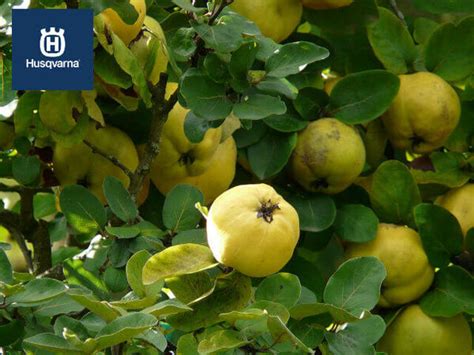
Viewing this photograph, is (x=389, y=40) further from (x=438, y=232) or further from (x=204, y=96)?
(x=204, y=96)

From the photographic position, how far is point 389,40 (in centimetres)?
171

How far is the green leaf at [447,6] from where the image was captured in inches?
70.6

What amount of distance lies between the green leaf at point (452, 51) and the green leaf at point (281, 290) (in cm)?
64

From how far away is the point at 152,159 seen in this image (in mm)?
1373

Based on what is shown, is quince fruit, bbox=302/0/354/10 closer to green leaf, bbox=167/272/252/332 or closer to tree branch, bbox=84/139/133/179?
tree branch, bbox=84/139/133/179

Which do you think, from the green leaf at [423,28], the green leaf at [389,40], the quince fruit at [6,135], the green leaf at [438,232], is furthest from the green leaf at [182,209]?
the green leaf at [423,28]

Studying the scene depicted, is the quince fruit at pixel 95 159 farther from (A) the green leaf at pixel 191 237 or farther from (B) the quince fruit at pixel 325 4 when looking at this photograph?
(B) the quince fruit at pixel 325 4

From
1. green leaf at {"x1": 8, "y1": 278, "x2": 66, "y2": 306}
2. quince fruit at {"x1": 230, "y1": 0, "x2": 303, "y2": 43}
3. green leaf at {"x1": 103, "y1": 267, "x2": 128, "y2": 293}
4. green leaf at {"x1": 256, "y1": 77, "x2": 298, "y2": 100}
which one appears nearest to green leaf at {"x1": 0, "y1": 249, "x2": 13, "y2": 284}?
green leaf at {"x1": 8, "y1": 278, "x2": 66, "y2": 306}

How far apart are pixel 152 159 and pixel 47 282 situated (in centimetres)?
29

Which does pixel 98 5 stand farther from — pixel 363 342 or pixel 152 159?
pixel 363 342

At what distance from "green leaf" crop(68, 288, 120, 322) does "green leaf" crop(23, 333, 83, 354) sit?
4 cm

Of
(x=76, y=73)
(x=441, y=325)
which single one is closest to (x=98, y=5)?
(x=76, y=73)

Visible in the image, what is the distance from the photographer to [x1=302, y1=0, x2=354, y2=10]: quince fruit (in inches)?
64.5

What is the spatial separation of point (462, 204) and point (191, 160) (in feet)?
1.38
